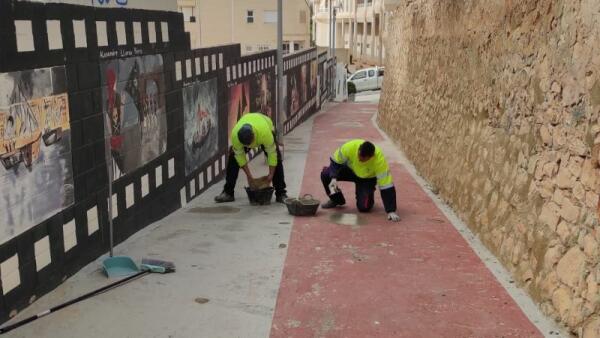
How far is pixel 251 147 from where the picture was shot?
9008mm

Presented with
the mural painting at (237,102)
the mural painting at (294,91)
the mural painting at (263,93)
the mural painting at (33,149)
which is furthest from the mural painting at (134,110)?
the mural painting at (294,91)

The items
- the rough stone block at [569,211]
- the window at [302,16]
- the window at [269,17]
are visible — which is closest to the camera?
the rough stone block at [569,211]

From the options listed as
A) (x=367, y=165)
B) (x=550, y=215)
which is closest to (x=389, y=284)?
(x=550, y=215)

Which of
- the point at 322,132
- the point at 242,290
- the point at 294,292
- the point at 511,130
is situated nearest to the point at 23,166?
the point at 242,290

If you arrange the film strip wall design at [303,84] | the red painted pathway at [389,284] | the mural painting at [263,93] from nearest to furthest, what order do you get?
the red painted pathway at [389,284] < the mural painting at [263,93] < the film strip wall design at [303,84]

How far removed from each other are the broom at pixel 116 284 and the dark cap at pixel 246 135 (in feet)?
8.88

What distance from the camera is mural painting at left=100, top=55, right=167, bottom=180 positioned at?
658cm

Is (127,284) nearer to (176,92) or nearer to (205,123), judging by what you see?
(176,92)

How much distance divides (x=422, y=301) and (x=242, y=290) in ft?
5.23

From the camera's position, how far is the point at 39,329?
4.78 m

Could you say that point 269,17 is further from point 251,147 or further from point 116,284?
point 116,284

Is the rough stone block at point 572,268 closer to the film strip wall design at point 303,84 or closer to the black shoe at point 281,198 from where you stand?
the black shoe at point 281,198

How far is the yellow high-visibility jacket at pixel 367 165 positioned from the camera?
27.9 ft

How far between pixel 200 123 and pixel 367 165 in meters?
2.70
